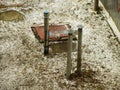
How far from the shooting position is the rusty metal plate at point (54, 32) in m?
7.35

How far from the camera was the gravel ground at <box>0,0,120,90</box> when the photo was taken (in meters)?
5.97

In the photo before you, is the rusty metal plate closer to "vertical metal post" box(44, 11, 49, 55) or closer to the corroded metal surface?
"vertical metal post" box(44, 11, 49, 55)

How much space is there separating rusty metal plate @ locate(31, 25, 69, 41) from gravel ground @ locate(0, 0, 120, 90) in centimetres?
15

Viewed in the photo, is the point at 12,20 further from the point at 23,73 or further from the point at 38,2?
the point at 23,73

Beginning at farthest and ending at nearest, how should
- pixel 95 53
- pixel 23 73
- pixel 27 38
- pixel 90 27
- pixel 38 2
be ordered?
pixel 38 2 → pixel 90 27 → pixel 27 38 → pixel 95 53 → pixel 23 73

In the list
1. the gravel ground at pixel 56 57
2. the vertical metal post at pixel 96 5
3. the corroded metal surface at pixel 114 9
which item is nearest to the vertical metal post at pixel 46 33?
the gravel ground at pixel 56 57

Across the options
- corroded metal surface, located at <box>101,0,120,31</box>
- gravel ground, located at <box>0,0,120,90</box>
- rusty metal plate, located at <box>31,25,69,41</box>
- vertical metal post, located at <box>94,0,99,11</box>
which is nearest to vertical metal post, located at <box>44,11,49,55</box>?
gravel ground, located at <box>0,0,120,90</box>

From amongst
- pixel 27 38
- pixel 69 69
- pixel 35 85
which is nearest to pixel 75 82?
pixel 69 69

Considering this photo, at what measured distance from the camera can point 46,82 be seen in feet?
19.7

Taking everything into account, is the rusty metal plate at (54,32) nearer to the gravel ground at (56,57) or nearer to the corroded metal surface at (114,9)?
the gravel ground at (56,57)

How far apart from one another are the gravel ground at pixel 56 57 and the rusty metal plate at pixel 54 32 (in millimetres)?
147

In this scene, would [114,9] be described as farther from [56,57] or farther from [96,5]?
[56,57]

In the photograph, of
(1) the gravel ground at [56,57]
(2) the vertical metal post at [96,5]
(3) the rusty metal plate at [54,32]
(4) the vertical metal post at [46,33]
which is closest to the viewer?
(1) the gravel ground at [56,57]

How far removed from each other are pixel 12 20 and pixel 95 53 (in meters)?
2.42
